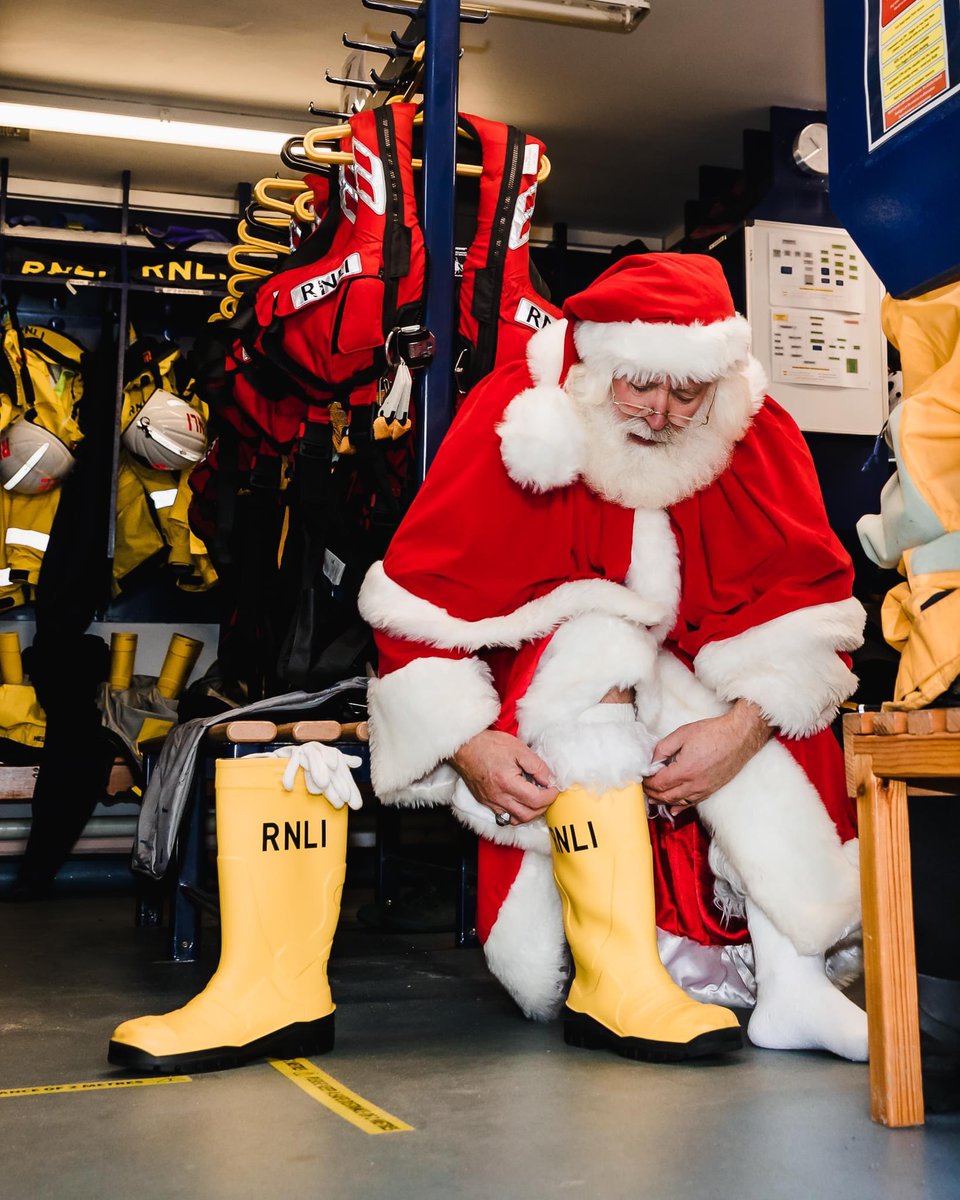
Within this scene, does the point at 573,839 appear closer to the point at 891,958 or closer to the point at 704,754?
the point at 704,754

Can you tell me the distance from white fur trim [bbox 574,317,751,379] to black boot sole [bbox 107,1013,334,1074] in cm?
99

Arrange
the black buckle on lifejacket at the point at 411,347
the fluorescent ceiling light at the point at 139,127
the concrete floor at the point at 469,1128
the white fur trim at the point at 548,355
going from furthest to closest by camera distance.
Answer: the fluorescent ceiling light at the point at 139,127, the black buckle on lifejacket at the point at 411,347, the white fur trim at the point at 548,355, the concrete floor at the point at 469,1128

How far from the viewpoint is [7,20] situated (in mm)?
3971

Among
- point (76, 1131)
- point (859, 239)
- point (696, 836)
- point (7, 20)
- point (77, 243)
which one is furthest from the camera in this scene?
point (77, 243)

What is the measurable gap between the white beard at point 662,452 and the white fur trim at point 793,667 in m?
0.25

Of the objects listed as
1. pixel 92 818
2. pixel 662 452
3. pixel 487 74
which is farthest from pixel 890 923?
pixel 487 74

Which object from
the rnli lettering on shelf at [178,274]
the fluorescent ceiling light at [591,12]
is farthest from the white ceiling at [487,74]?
the fluorescent ceiling light at [591,12]

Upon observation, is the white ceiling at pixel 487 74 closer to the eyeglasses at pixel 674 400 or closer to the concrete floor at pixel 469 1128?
the eyeglasses at pixel 674 400

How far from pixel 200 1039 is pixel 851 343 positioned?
3.83 metres

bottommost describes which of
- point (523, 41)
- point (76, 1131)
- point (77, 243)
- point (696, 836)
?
point (76, 1131)

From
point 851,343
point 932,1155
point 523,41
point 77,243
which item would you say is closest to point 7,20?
point 77,243

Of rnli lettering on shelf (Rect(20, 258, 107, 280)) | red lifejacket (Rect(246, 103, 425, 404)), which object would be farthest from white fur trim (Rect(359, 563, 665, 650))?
rnli lettering on shelf (Rect(20, 258, 107, 280))

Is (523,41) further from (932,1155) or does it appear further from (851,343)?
(932,1155)

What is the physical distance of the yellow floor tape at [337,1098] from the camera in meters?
1.28
